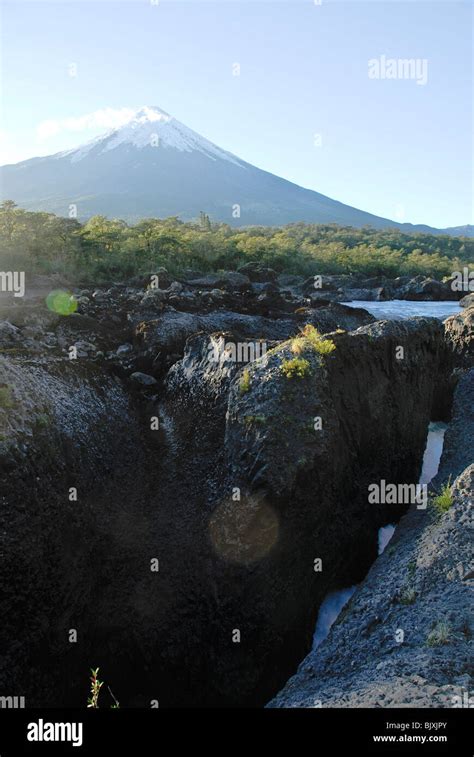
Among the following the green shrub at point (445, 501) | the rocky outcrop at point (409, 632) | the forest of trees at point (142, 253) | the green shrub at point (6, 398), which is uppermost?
the forest of trees at point (142, 253)

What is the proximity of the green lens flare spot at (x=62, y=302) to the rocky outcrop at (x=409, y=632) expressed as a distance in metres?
19.1

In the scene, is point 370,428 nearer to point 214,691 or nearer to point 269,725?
point 214,691

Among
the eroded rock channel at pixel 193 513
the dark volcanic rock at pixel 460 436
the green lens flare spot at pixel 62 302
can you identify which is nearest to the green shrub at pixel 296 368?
the eroded rock channel at pixel 193 513

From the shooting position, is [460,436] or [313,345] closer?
[313,345]

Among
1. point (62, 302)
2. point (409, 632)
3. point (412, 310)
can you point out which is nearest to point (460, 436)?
point (409, 632)

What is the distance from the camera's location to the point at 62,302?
1189 inches

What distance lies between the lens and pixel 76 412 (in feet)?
38.0

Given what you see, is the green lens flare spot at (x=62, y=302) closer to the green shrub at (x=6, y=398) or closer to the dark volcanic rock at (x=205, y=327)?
the dark volcanic rock at (x=205, y=327)

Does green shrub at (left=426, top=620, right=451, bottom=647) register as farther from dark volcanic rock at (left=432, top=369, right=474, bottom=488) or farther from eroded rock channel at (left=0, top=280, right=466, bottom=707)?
dark volcanic rock at (left=432, top=369, right=474, bottom=488)

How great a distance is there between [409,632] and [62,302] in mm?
26822

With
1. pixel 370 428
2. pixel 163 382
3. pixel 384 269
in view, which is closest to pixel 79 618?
pixel 370 428

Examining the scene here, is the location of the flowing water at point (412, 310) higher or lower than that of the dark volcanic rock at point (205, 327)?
higher

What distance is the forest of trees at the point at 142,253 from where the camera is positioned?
47.5 m

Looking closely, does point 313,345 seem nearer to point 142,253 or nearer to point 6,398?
point 6,398
